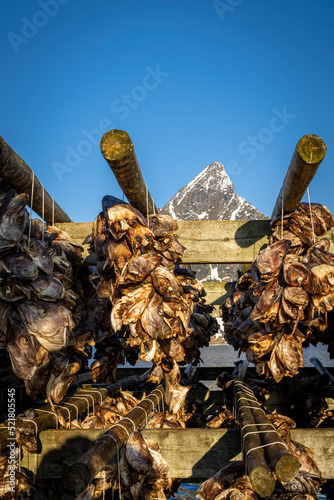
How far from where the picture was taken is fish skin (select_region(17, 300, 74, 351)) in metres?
3.21

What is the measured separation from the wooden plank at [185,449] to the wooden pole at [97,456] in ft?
1.15

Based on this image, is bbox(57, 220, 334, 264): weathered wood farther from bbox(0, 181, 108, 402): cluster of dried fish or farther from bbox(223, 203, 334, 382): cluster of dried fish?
bbox(0, 181, 108, 402): cluster of dried fish

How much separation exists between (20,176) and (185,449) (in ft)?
8.33

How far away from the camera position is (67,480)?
2.25 m

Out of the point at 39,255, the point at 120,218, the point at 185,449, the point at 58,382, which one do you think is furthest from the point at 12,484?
the point at 120,218

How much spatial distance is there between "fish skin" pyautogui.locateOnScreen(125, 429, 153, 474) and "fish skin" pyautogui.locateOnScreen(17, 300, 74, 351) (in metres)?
0.88

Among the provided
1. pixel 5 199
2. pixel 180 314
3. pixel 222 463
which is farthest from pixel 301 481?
pixel 5 199

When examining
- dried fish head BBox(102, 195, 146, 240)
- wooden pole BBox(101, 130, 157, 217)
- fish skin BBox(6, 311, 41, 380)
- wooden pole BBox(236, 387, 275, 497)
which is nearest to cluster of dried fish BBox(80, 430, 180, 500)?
wooden pole BBox(236, 387, 275, 497)

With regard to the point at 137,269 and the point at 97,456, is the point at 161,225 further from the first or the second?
the point at 97,456

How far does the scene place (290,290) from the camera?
3410 mm

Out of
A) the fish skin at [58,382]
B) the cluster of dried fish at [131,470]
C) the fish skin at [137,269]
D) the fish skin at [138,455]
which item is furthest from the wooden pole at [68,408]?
the fish skin at [137,269]

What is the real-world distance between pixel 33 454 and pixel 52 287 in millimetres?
1433

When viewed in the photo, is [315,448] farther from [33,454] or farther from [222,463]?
[33,454]

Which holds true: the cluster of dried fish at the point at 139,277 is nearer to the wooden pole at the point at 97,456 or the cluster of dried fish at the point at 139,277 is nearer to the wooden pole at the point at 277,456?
the wooden pole at the point at 97,456
